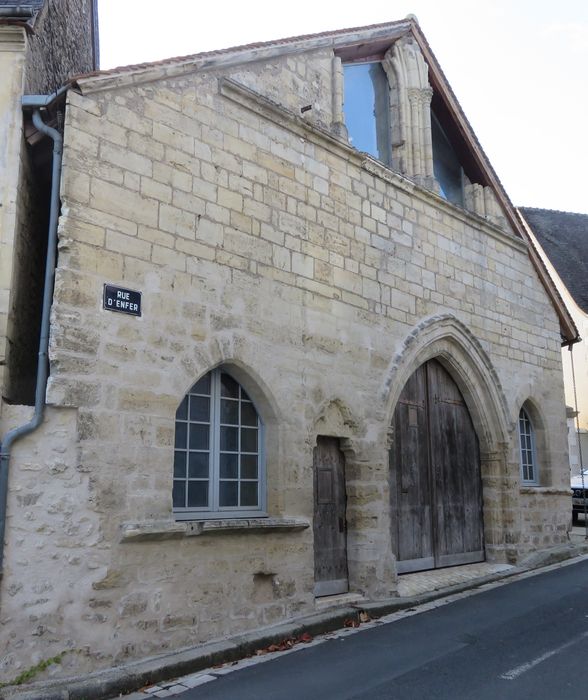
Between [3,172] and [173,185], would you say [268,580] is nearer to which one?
[173,185]

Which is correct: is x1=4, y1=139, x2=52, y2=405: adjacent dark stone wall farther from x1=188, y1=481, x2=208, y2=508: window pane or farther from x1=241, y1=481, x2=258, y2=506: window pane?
x1=241, y1=481, x2=258, y2=506: window pane

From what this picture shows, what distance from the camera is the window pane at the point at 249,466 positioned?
20.5 feet

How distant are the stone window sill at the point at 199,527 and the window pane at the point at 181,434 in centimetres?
67

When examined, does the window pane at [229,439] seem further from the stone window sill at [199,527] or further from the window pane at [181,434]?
the stone window sill at [199,527]

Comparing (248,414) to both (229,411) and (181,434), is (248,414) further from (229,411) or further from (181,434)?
(181,434)

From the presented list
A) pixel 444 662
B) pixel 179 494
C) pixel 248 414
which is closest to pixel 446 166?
pixel 248 414

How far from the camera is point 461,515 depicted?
902 cm

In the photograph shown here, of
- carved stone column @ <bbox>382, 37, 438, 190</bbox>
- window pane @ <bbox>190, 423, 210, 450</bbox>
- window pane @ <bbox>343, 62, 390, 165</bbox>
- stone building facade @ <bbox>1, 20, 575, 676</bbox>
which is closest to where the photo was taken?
stone building facade @ <bbox>1, 20, 575, 676</bbox>

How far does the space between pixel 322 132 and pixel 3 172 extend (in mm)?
3543

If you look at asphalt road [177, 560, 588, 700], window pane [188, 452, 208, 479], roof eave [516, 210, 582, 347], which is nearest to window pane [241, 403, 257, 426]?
window pane [188, 452, 208, 479]

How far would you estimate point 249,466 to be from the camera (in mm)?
6301

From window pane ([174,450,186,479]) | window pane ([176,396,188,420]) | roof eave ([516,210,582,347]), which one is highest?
roof eave ([516,210,582,347])

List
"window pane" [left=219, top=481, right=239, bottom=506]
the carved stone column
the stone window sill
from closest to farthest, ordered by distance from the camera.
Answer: the stone window sill
"window pane" [left=219, top=481, right=239, bottom=506]
the carved stone column

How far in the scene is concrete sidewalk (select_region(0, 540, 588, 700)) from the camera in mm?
4383
